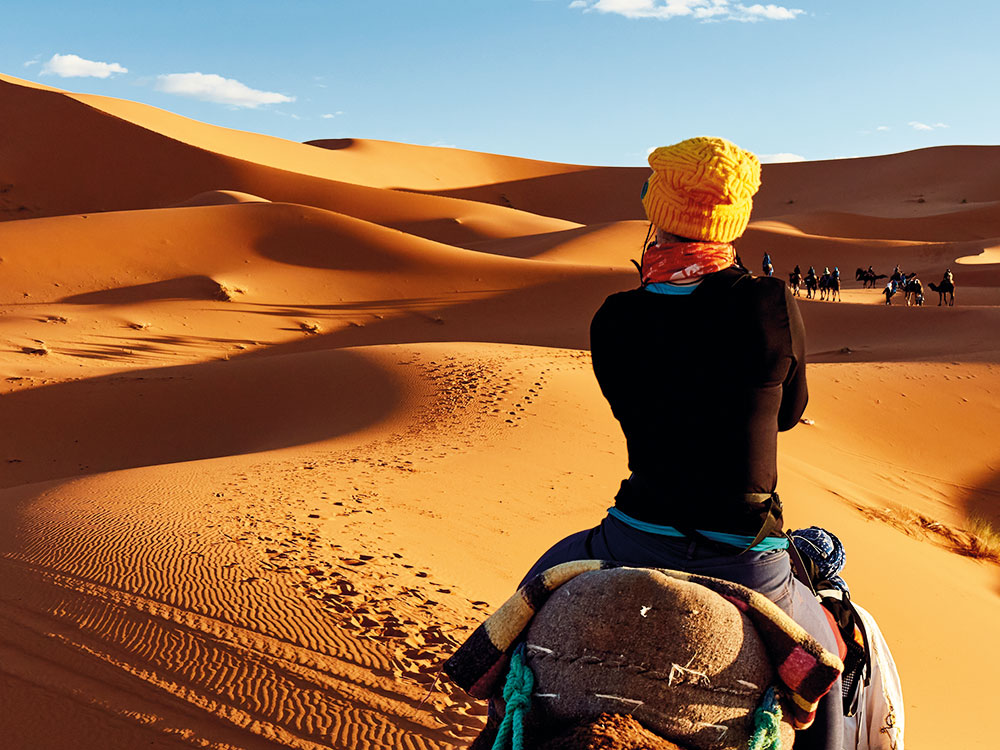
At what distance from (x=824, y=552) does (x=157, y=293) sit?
83.1 feet

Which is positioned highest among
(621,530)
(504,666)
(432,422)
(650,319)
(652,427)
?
(650,319)

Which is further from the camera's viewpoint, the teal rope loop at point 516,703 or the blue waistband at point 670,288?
the blue waistband at point 670,288

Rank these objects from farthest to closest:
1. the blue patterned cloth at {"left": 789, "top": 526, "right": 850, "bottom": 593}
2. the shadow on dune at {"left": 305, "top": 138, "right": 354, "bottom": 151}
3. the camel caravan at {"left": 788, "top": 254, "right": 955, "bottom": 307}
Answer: the shadow on dune at {"left": 305, "top": 138, "right": 354, "bottom": 151} → the camel caravan at {"left": 788, "top": 254, "right": 955, "bottom": 307} → the blue patterned cloth at {"left": 789, "top": 526, "right": 850, "bottom": 593}

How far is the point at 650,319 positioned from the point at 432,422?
819 cm

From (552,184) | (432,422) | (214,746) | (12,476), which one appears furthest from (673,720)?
(552,184)

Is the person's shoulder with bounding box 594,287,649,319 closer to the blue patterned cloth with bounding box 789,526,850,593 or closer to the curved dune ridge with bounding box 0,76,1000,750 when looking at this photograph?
the blue patterned cloth with bounding box 789,526,850,593

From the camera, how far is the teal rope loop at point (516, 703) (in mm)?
2014

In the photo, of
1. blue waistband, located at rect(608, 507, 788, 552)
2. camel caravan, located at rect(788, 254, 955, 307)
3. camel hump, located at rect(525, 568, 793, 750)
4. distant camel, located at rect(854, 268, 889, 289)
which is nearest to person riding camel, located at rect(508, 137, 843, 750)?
blue waistband, located at rect(608, 507, 788, 552)

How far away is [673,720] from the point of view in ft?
6.51

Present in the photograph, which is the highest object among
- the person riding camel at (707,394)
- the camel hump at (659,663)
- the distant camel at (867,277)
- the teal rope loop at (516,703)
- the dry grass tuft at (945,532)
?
the person riding camel at (707,394)

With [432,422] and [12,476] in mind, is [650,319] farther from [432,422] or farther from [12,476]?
[12,476]

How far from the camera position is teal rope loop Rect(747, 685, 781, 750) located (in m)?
2.02

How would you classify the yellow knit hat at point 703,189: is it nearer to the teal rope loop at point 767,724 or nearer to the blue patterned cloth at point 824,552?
the blue patterned cloth at point 824,552

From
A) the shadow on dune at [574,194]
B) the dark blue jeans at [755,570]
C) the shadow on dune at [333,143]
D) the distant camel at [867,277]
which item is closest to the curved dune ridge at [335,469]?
the dark blue jeans at [755,570]
